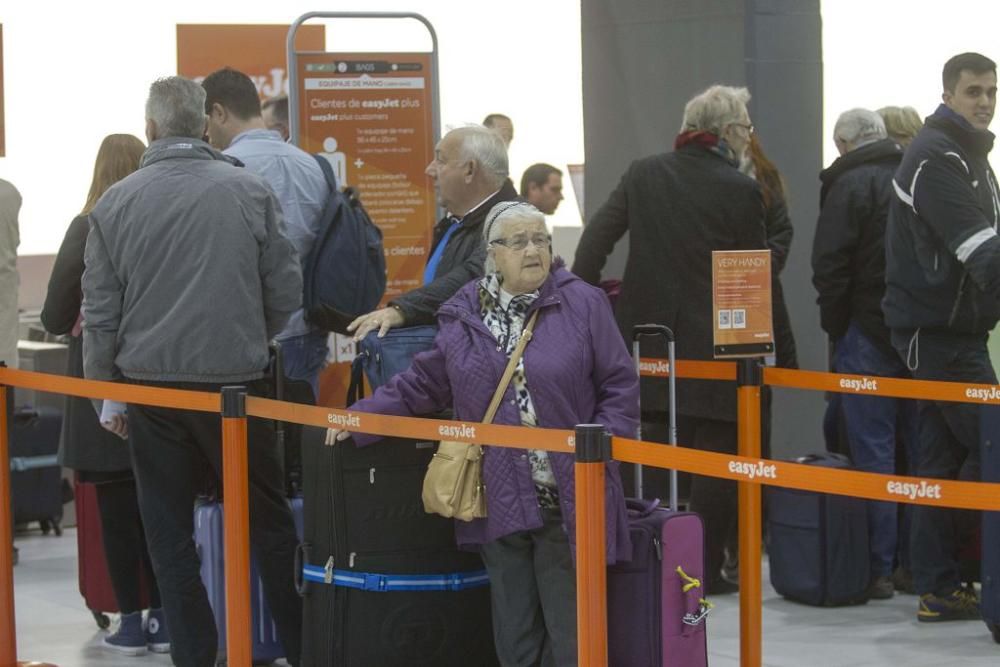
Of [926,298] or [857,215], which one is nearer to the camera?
[926,298]

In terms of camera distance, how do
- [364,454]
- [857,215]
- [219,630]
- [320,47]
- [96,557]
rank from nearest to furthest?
[364,454] < [219,630] < [96,557] < [857,215] < [320,47]

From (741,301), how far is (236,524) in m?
1.45

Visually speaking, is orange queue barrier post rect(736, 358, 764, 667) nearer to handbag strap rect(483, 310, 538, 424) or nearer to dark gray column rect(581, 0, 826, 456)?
handbag strap rect(483, 310, 538, 424)

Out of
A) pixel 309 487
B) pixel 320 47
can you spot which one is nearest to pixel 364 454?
pixel 309 487

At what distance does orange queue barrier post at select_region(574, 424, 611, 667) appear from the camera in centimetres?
361

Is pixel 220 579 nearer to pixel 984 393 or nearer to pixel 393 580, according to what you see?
pixel 393 580

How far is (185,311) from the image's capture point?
4.40 metres

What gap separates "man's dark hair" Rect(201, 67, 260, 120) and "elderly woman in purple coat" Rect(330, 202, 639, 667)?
1.32m

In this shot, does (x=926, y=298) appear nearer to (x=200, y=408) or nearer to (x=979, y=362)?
(x=979, y=362)

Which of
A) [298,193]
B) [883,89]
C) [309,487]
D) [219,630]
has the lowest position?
[219,630]

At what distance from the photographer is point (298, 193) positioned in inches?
202

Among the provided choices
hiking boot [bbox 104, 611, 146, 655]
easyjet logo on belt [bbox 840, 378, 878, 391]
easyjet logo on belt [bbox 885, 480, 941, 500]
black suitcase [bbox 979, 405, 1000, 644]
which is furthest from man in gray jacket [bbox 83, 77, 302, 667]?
black suitcase [bbox 979, 405, 1000, 644]

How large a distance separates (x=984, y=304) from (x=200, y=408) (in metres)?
2.37

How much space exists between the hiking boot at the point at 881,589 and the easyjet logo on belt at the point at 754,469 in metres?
2.61
